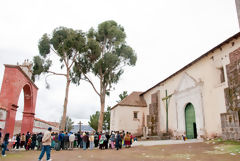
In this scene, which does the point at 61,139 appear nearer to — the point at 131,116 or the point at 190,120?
the point at 190,120

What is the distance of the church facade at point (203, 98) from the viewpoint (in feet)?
40.8

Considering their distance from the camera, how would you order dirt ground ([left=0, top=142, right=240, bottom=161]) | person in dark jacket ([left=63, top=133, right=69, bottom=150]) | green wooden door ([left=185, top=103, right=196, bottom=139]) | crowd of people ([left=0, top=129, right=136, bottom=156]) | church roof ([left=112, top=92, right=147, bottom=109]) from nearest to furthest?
dirt ground ([left=0, top=142, right=240, bottom=161]) < crowd of people ([left=0, top=129, right=136, bottom=156]) < person in dark jacket ([left=63, top=133, right=69, bottom=150]) < green wooden door ([left=185, top=103, right=196, bottom=139]) < church roof ([left=112, top=92, right=147, bottom=109])

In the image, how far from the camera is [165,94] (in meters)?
22.8

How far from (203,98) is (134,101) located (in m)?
14.6

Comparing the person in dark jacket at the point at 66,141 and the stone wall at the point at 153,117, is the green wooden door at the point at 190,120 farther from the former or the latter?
the person in dark jacket at the point at 66,141

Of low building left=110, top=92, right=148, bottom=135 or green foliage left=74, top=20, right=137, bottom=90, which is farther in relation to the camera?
low building left=110, top=92, right=148, bottom=135

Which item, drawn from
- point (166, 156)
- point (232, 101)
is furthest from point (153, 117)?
point (166, 156)

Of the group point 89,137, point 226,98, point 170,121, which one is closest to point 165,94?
point 170,121

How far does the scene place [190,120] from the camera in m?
17.8

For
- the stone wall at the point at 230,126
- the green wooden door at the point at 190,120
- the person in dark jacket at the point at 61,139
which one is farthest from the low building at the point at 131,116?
the stone wall at the point at 230,126

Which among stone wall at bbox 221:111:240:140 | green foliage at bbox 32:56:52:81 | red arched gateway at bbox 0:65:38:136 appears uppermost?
green foliage at bbox 32:56:52:81

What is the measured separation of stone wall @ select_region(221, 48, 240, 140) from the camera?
1165 centimetres

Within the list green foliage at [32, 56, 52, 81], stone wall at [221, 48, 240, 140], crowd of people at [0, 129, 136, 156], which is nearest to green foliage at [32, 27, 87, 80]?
green foliage at [32, 56, 52, 81]

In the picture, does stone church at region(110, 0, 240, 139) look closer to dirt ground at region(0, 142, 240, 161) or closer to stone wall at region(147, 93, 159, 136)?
stone wall at region(147, 93, 159, 136)
